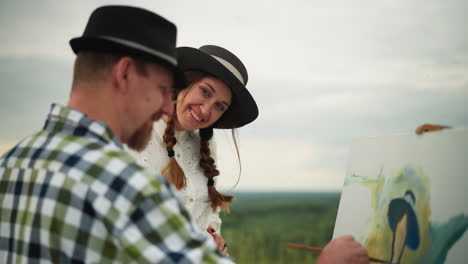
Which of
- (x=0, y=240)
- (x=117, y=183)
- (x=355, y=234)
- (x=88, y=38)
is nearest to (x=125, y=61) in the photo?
(x=88, y=38)

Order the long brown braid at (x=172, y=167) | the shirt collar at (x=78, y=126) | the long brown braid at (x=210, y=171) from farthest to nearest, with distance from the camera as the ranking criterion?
the long brown braid at (x=210, y=171) → the long brown braid at (x=172, y=167) → the shirt collar at (x=78, y=126)

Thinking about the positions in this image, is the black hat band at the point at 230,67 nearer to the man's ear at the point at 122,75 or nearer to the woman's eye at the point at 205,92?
the woman's eye at the point at 205,92

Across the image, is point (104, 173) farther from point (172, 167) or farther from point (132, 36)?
point (172, 167)

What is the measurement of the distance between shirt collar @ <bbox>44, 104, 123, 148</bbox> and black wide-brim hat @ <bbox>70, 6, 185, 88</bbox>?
0.52 feet

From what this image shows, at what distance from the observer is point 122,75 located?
0.88 m

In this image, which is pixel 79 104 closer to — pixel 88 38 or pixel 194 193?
pixel 88 38

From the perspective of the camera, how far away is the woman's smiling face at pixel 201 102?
1.88m

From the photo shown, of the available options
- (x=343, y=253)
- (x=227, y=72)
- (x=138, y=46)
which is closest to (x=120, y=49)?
(x=138, y=46)

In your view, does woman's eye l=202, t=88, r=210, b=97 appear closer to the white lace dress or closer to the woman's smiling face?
the woman's smiling face

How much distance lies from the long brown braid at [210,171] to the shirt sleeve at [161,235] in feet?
4.45

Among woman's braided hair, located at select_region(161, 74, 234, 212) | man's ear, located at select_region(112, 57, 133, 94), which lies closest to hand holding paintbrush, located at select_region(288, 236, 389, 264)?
man's ear, located at select_region(112, 57, 133, 94)

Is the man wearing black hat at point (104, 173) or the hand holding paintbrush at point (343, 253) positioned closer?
the man wearing black hat at point (104, 173)

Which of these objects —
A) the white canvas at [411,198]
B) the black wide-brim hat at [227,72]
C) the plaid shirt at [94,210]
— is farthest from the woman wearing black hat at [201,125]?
the plaid shirt at [94,210]

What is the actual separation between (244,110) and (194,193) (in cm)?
47
